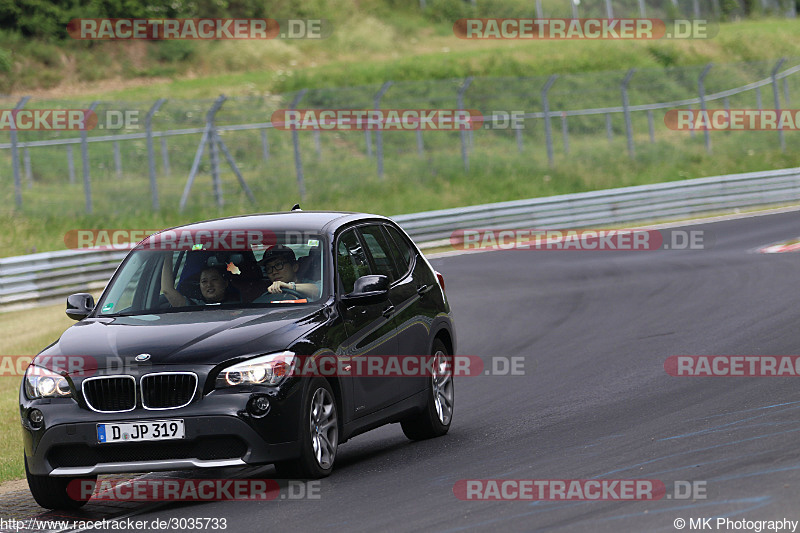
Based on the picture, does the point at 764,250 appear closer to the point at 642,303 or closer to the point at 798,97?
the point at 642,303

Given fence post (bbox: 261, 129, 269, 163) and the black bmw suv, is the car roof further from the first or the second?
fence post (bbox: 261, 129, 269, 163)

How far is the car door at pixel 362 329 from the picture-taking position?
28.8ft

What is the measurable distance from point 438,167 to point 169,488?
27.7 m

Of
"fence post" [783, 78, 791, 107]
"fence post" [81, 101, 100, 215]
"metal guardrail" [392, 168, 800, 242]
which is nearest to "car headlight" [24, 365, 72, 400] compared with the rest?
"metal guardrail" [392, 168, 800, 242]

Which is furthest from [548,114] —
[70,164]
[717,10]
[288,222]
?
[717,10]

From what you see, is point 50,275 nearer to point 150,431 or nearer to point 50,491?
point 50,491

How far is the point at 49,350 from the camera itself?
27.3ft

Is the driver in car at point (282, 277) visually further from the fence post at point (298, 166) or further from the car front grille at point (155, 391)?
the fence post at point (298, 166)

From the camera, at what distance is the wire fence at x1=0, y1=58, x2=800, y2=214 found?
29.7 metres

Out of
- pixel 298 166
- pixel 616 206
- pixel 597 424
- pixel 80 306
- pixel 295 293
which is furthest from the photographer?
pixel 298 166

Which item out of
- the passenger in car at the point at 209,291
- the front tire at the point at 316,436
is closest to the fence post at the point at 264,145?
the passenger in car at the point at 209,291

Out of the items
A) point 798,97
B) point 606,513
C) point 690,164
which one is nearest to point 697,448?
point 606,513

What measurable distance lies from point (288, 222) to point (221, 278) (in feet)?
2.53

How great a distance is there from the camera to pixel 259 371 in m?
7.80
